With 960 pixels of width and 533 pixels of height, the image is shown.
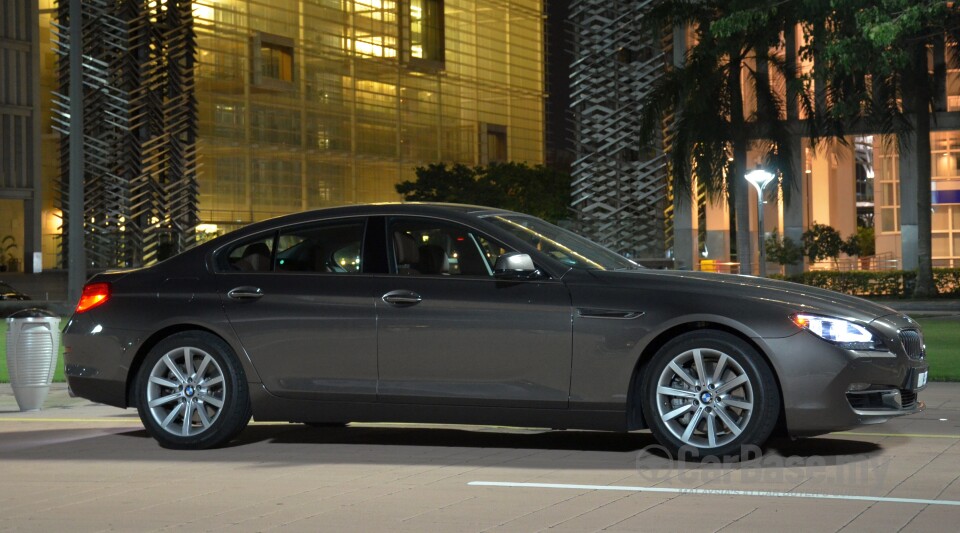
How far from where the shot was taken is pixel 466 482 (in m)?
7.65

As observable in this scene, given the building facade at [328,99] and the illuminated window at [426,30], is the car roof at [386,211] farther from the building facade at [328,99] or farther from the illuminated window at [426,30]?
the illuminated window at [426,30]

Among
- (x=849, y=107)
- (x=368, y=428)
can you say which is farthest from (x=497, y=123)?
(x=368, y=428)

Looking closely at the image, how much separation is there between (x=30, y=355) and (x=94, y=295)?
262 centimetres

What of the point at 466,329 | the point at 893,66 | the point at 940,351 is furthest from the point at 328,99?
the point at 466,329

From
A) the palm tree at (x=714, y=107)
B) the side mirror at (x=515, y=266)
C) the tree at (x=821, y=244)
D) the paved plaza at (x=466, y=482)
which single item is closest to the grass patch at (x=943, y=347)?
the paved plaza at (x=466, y=482)

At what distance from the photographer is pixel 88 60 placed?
5462cm

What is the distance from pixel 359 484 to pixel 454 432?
238 cm

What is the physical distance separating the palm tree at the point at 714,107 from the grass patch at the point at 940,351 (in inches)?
376

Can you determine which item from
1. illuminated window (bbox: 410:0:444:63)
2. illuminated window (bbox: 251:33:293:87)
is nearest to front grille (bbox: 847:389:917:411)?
illuminated window (bbox: 251:33:293:87)

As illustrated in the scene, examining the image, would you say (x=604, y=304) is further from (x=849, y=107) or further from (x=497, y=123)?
(x=497, y=123)

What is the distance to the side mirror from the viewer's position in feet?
27.6

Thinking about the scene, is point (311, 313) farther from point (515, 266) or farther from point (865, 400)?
point (865, 400)

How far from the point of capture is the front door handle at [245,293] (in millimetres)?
9133

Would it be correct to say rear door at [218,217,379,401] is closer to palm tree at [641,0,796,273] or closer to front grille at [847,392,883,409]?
front grille at [847,392,883,409]
